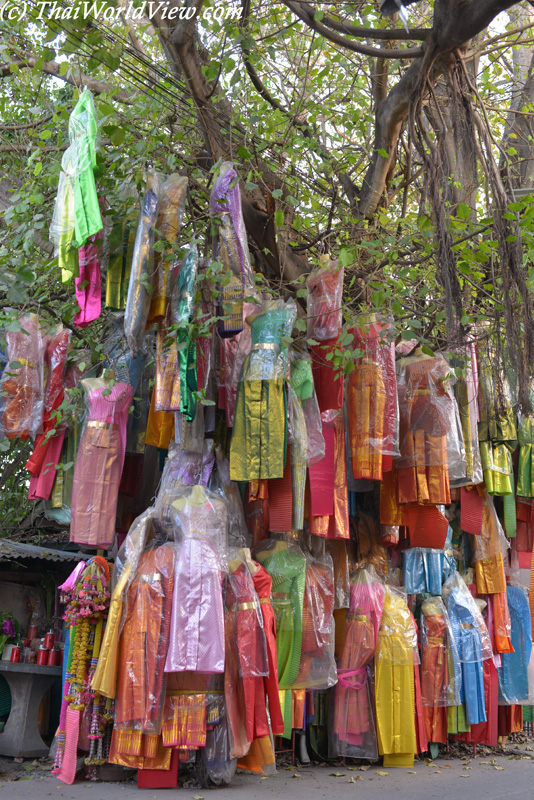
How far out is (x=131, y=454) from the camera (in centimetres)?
505

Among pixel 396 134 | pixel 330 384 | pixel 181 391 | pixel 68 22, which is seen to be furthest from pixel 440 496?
pixel 68 22

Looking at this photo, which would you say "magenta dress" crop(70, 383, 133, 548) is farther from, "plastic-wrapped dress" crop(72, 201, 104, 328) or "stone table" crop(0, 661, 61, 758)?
"stone table" crop(0, 661, 61, 758)

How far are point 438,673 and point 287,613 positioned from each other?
1634 millimetres

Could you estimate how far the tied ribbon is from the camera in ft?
17.1

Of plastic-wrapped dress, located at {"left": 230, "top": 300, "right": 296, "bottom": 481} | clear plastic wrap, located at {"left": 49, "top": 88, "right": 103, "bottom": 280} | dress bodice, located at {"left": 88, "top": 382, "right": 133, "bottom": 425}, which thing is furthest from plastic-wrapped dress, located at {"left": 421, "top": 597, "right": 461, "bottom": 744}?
clear plastic wrap, located at {"left": 49, "top": 88, "right": 103, "bottom": 280}

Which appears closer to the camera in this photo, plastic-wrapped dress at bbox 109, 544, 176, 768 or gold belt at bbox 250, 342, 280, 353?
plastic-wrapped dress at bbox 109, 544, 176, 768

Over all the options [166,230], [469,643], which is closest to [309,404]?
[166,230]

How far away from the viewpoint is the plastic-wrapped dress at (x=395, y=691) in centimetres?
516

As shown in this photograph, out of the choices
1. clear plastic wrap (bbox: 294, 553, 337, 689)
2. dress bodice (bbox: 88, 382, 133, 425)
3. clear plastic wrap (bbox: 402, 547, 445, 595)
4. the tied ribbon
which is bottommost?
the tied ribbon

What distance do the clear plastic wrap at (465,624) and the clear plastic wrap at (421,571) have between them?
0.46ft

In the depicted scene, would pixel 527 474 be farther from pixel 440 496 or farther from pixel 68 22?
pixel 68 22

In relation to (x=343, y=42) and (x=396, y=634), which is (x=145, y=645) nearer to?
(x=396, y=634)

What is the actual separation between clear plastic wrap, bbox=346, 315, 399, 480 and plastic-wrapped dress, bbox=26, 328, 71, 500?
182cm

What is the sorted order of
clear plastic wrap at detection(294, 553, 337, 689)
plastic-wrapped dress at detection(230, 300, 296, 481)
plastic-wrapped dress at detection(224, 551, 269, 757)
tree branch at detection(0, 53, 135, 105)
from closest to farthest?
plastic-wrapped dress at detection(224, 551, 269, 757) → plastic-wrapped dress at detection(230, 300, 296, 481) → clear plastic wrap at detection(294, 553, 337, 689) → tree branch at detection(0, 53, 135, 105)
